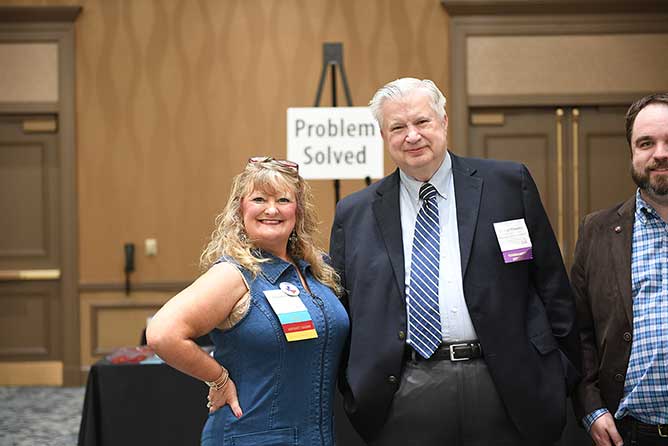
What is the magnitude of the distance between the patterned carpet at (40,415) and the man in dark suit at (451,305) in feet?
10.0

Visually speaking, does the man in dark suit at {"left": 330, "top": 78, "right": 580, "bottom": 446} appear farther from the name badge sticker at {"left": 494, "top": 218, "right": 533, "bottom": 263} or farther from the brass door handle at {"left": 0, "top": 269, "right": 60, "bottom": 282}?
the brass door handle at {"left": 0, "top": 269, "right": 60, "bottom": 282}

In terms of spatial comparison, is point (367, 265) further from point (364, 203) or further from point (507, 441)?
point (507, 441)

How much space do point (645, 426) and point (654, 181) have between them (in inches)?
24.7

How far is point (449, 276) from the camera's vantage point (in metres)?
2.02

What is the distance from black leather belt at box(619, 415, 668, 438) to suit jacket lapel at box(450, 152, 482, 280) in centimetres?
58

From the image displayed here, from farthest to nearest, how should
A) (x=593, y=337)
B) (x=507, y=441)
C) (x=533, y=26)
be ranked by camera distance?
(x=533, y=26)
(x=593, y=337)
(x=507, y=441)

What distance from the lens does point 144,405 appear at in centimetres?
312

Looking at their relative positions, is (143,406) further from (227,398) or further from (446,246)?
(446,246)

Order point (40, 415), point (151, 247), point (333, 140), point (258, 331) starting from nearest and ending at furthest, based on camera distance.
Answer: point (258, 331), point (333, 140), point (40, 415), point (151, 247)

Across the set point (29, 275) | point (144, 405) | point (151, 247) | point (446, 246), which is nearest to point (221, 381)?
point (446, 246)

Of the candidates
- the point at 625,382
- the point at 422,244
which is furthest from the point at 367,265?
the point at 625,382

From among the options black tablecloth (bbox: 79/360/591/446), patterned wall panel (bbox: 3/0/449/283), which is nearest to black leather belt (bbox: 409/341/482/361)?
black tablecloth (bbox: 79/360/591/446)

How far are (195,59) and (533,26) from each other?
2.72 metres

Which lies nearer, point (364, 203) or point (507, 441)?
point (507, 441)
